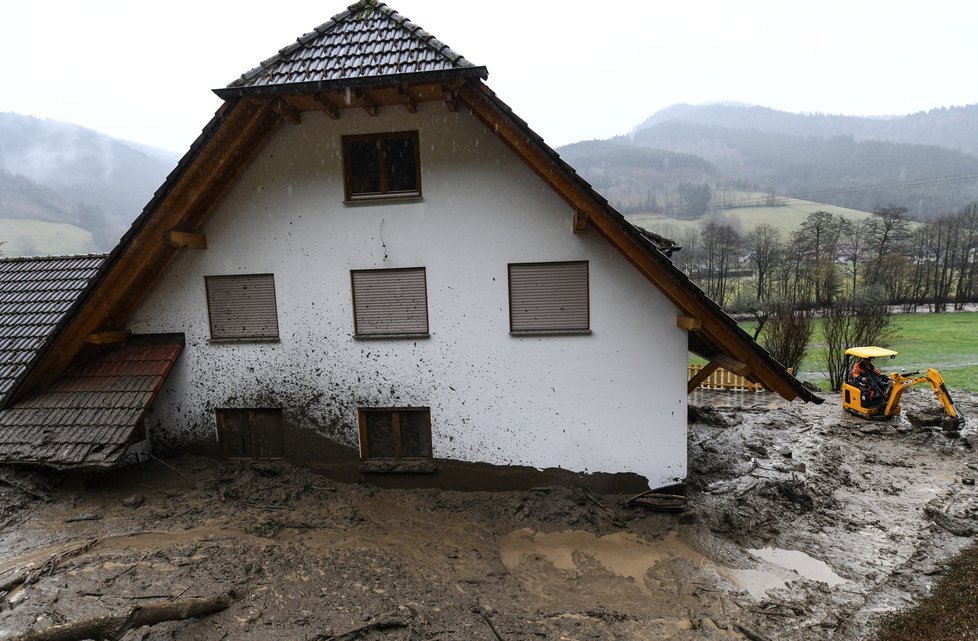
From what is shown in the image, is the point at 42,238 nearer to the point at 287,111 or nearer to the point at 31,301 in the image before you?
the point at 31,301

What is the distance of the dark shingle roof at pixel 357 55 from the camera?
6539 mm

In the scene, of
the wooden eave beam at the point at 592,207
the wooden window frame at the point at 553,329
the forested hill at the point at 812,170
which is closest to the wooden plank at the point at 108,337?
the wooden window frame at the point at 553,329

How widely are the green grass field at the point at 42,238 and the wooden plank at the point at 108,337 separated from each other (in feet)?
273

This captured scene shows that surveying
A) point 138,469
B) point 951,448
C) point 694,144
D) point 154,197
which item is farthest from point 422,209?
point 694,144

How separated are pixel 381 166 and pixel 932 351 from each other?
29.2 m

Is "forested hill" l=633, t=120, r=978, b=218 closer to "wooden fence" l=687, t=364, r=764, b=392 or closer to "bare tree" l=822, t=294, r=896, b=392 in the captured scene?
"bare tree" l=822, t=294, r=896, b=392

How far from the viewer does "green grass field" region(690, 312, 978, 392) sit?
19702mm

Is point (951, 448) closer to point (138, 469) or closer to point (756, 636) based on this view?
point (756, 636)

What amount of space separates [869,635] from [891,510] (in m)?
4.35

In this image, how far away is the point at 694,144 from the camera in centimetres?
18262

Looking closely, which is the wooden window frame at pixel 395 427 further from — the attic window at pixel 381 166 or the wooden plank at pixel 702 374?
the wooden plank at pixel 702 374

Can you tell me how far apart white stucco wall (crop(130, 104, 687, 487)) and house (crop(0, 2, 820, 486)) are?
33mm

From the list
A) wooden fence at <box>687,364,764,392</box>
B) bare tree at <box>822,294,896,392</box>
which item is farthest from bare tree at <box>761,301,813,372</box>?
wooden fence at <box>687,364,764,392</box>

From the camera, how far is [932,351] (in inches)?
940
